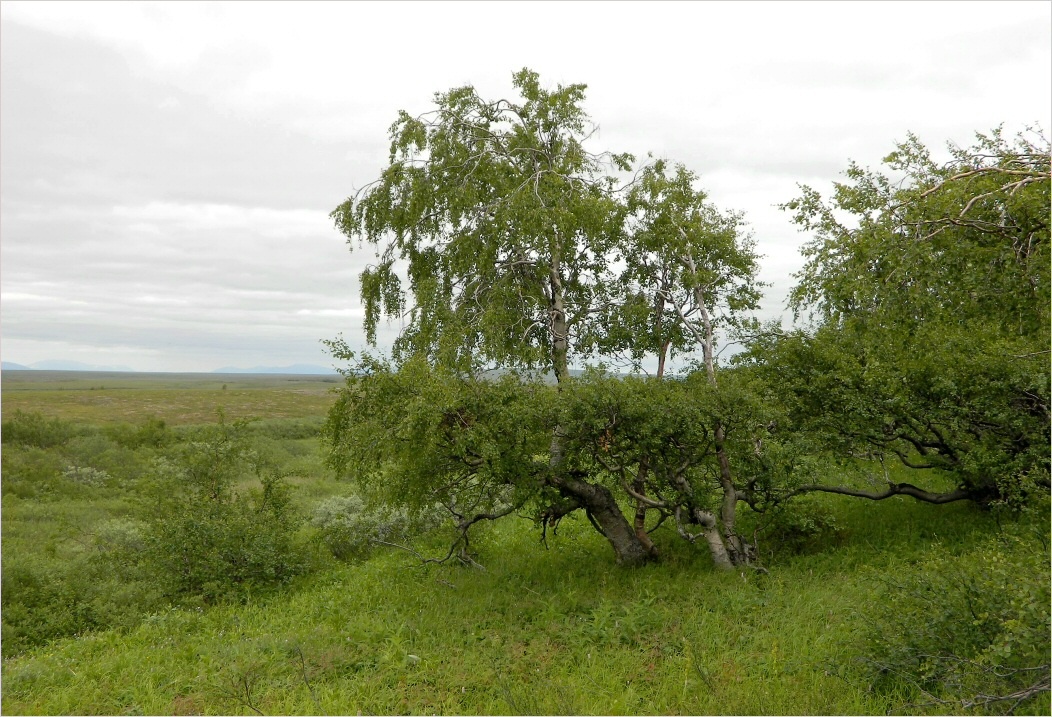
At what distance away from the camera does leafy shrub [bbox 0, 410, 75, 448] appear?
123 feet

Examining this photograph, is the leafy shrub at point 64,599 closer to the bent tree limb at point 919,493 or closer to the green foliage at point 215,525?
the green foliage at point 215,525

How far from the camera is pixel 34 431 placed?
3875cm

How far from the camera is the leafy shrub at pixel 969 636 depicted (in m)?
6.27

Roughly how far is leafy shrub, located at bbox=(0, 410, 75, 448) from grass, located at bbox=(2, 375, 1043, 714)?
104 ft

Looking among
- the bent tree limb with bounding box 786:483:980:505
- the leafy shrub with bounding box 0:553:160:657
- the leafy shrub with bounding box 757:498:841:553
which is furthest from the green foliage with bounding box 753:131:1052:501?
the leafy shrub with bounding box 0:553:160:657

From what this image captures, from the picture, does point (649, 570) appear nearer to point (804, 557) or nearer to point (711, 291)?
point (804, 557)

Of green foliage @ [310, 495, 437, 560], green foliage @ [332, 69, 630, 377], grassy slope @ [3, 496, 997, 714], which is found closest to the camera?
grassy slope @ [3, 496, 997, 714]

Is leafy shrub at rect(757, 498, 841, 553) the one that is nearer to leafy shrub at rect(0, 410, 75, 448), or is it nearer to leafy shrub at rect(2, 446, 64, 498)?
leafy shrub at rect(2, 446, 64, 498)

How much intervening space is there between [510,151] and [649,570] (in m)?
9.22

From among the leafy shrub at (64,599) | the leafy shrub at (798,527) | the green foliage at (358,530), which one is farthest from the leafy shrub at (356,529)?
the leafy shrub at (798,527)

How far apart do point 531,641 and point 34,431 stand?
136 ft

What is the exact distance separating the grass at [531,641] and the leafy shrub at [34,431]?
31.8m

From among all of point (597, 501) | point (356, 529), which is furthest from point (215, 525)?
point (597, 501)

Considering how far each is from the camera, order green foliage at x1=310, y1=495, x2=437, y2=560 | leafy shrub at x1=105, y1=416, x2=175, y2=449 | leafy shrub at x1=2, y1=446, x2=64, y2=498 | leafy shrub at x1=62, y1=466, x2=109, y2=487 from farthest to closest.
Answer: leafy shrub at x1=105, y1=416, x2=175, y2=449 < leafy shrub at x1=62, y1=466, x2=109, y2=487 < leafy shrub at x1=2, y1=446, x2=64, y2=498 < green foliage at x1=310, y1=495, x2=437, y2=560
